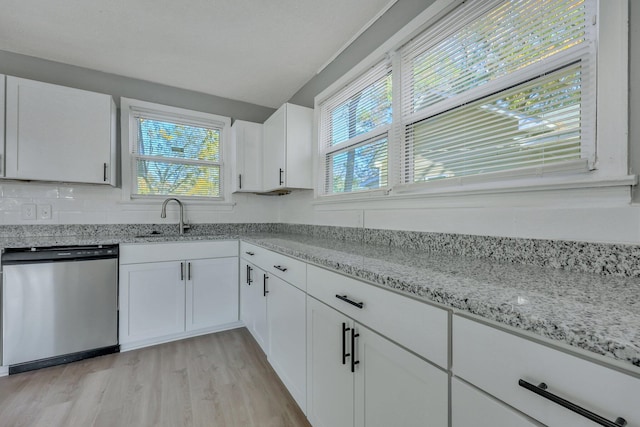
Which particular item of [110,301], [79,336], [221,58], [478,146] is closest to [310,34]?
[221,58]

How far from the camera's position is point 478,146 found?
131 centimetres

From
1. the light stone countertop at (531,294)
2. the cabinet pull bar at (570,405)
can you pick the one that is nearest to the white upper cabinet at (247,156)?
the light stone countertop at (531,294)

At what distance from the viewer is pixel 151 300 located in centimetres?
230

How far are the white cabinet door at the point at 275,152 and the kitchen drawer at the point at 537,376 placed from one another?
211cm

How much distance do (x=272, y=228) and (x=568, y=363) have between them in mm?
3131

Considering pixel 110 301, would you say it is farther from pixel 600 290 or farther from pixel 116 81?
pixel 600 290

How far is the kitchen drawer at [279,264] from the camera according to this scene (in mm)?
1491

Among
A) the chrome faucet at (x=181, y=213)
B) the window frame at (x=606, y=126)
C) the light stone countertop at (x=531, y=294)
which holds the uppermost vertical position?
the window frame at (x=606, y=126)

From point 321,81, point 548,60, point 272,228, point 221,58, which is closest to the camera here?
point 548,60

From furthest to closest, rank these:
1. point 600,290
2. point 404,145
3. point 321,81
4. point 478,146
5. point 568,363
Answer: point 321,81
point 404,145
point 478,146
point 600,290
point 568,363

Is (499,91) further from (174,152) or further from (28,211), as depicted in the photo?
(28,211)

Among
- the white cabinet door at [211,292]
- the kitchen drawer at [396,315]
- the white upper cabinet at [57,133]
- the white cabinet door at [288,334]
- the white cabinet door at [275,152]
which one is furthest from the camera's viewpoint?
the white cabinet door at [275,152]

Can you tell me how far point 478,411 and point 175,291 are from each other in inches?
94.9

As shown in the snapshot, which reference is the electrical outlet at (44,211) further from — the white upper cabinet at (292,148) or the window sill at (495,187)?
the window sill at (495,187)
